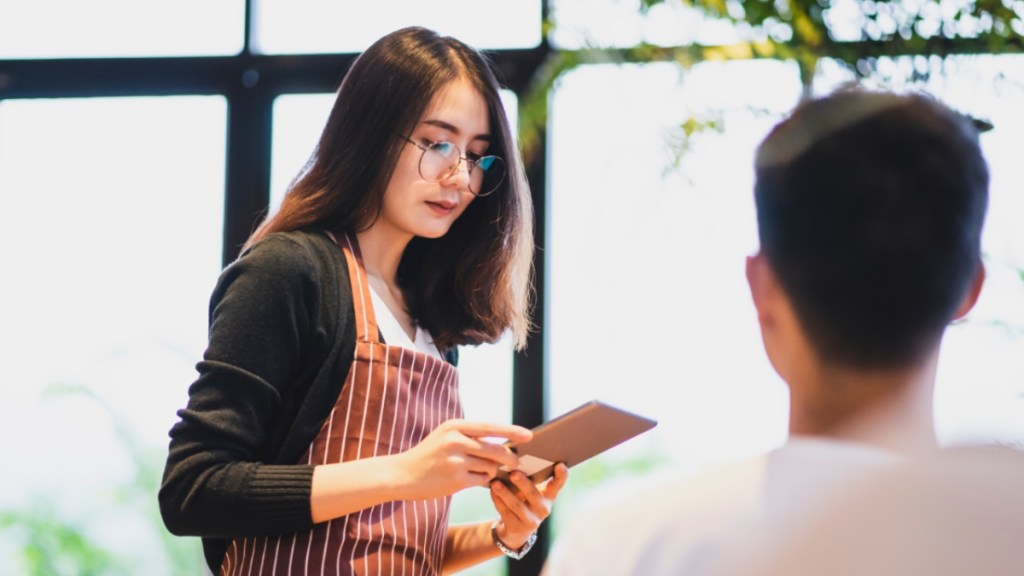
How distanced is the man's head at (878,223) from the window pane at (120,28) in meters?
2.63

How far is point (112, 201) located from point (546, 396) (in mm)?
1314

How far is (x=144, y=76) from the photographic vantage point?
128 inches

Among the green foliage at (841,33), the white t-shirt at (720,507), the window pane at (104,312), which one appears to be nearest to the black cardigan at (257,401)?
the green foliage at (841,33)

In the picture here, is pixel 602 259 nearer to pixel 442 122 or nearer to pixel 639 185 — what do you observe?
pixel 639 185

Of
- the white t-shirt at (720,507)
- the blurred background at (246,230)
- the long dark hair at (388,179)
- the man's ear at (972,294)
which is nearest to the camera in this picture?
the white t-shirt at (720,507)

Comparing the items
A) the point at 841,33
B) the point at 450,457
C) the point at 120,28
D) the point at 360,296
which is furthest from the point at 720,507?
the point at 120,28

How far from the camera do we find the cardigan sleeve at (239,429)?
1.47 metres

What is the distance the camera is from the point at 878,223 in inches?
32.7

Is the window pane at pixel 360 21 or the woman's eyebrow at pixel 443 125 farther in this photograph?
the window pane at pixel 360 21

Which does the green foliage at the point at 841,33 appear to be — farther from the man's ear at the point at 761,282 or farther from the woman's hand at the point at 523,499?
the man's ear at the point at 761,282

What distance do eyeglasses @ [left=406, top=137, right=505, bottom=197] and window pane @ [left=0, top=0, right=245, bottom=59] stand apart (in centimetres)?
162

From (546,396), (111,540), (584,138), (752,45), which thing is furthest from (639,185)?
(111,540)

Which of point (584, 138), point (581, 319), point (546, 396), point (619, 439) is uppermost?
point (584, 138)

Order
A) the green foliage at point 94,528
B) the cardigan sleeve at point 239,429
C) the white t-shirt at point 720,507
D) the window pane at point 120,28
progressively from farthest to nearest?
the window pane at point 120,28, the green foliage at point 94,528, the cardigan sleeve at point 239,429, the white t-shirt at point 720,507
